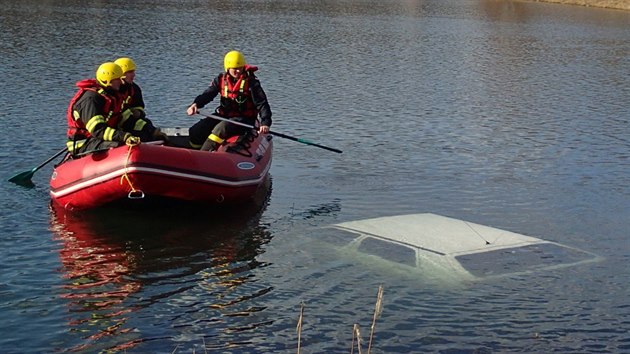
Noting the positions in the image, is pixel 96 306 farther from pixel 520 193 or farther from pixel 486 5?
pixel 486 5

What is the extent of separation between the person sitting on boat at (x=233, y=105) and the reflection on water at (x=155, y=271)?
43.4 inches

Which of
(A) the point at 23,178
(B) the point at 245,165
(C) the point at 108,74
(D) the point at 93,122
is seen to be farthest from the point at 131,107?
(A) the point at 23,178

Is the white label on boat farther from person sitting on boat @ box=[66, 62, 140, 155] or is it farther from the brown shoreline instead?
the brown shoreline

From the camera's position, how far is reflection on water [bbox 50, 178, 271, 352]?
9.18 meters

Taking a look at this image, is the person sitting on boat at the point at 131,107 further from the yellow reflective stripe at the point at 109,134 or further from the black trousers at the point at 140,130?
the yellow reflective stripe at the point at 109,134

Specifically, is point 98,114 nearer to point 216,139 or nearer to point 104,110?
point 104,110

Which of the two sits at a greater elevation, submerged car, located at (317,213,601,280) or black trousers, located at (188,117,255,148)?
black trousers, located at (188,117,255,148)

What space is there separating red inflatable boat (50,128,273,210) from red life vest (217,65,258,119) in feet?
3.71

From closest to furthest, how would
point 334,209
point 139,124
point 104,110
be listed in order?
point 104,110 < point 139,124 < point 334,209

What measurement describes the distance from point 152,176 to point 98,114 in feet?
3.74

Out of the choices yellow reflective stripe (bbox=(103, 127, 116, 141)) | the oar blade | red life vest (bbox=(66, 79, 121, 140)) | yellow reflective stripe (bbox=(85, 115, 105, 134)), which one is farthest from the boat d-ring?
the oar blade

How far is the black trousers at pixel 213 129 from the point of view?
14109 millimetres

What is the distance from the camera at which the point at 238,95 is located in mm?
14352

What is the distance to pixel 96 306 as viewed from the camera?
9.62 metres
